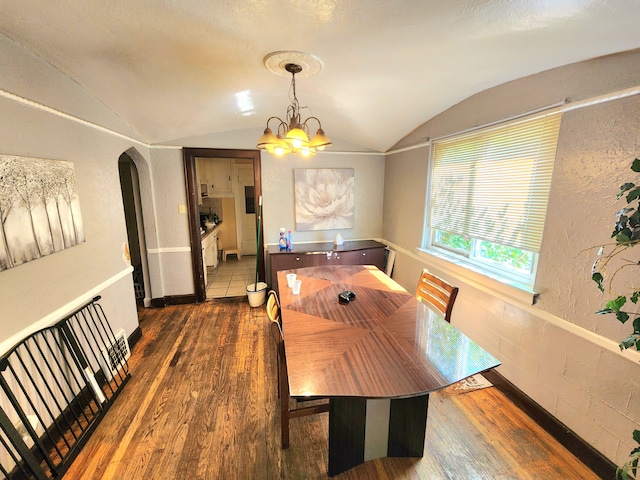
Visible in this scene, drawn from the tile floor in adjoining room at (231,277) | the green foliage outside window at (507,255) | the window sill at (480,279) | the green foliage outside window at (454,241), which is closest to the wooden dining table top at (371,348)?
the window sill at (480,279)

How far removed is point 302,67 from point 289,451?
2.47m

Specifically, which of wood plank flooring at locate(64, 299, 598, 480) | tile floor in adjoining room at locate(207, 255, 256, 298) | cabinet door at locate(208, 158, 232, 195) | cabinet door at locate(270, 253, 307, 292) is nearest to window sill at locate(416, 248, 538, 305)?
wood plank flooring at locate(64, 299, 598, 480)

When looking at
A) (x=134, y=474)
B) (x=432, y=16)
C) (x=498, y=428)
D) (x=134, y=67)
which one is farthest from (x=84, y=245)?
(x=498, y=428)

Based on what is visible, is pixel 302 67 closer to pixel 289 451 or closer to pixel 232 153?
pixel 232 153

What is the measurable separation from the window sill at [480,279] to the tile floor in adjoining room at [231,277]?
8.95 feet

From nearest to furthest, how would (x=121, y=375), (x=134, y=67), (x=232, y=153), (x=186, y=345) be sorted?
(x=134, y=67)
(x=121, y=375)
(x=186, y=345)
(x=232, y=153)

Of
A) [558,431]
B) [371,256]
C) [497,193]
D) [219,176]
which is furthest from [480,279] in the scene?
[219,176]

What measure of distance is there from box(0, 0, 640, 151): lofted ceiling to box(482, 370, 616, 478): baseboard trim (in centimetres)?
212

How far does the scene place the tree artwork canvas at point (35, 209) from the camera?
1.37 m

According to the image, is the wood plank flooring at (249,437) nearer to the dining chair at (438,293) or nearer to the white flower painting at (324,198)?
the dining chair at (438,293)

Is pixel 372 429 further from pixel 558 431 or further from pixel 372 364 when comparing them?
pixel 558 431

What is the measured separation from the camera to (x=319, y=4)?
1.24 meters

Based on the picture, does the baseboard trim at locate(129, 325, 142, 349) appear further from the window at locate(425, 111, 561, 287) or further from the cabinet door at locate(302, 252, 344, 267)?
the window at locate(425, 111, 561, 287)

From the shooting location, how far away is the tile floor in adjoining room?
13.6 feet
